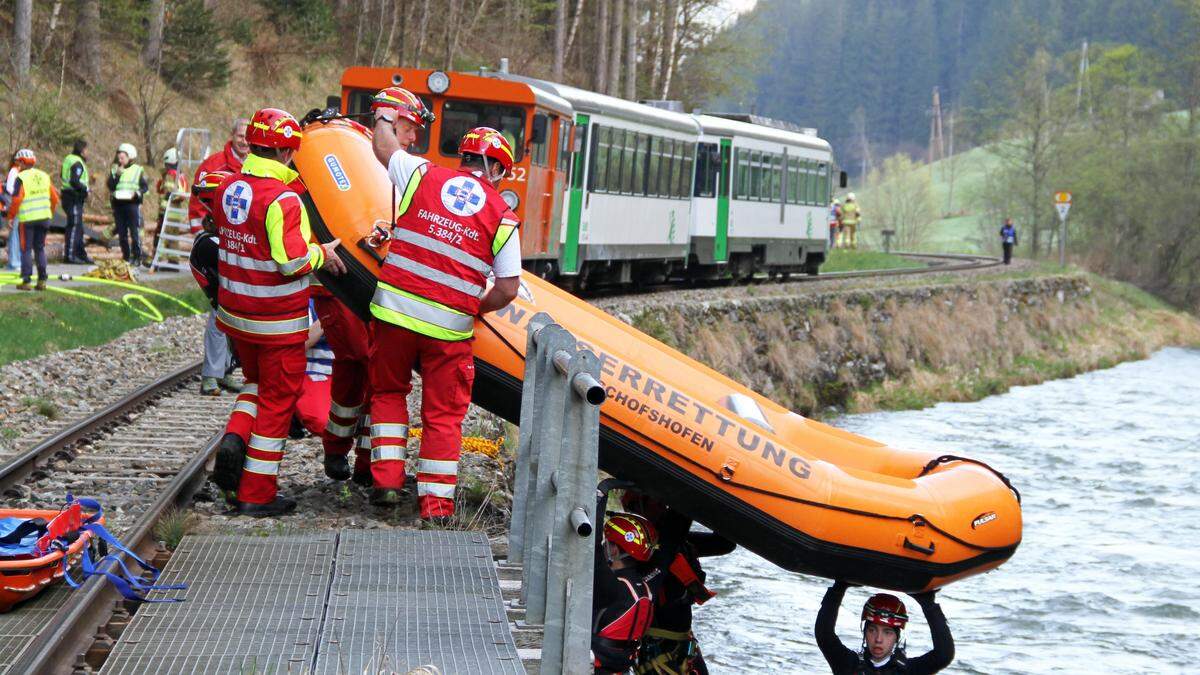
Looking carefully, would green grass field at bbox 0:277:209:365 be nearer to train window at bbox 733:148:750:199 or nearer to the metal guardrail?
the metal guardrail

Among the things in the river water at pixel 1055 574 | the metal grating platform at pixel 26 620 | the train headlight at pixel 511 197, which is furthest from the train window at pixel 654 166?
the metal grating platform at pixel 26 620

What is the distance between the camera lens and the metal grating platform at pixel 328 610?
477cm

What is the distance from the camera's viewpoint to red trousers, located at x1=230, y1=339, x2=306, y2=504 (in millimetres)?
7051

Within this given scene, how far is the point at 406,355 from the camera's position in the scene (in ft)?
22.9

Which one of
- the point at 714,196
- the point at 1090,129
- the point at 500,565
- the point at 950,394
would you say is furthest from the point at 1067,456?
the point at 1090,129

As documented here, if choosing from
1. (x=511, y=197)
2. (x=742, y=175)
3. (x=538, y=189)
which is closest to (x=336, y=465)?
(x=511, y=197)

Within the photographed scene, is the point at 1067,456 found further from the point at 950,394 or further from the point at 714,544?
the point at 714,544

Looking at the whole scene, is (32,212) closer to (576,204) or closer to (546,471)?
(576,204)

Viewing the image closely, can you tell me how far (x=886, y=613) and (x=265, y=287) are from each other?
3109 millimetres

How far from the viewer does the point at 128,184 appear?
21.9 m

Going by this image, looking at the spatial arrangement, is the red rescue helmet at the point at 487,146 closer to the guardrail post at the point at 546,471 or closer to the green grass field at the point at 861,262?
the guardrail post at the point at 546,471

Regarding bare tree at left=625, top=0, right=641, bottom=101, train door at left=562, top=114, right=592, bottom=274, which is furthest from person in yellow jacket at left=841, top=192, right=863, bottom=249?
train door at left=562, top=114, right=592, bottom=274

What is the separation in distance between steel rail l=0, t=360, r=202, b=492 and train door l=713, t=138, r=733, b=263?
14.7 metres

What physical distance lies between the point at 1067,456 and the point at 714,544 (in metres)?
15.6
